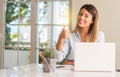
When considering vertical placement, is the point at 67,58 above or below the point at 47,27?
below

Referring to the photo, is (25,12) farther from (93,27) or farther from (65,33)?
(65,33)

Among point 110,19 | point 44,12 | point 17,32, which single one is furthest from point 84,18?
point 17,32

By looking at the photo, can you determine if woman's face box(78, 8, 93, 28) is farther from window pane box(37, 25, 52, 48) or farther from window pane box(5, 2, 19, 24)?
window pane box(5, 2, 19, 24)

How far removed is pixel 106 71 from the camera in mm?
2016

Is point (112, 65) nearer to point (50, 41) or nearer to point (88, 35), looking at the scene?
point (88, 35)

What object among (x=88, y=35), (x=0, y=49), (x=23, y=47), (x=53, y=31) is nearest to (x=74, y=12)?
(x=53, y=31)

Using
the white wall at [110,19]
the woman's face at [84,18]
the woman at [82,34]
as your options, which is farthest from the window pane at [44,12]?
the woman's face at [84,18]

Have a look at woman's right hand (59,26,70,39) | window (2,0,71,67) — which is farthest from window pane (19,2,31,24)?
woman's right hand (59,26,70,39)

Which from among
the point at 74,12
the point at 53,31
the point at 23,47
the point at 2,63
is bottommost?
the point at 2,63

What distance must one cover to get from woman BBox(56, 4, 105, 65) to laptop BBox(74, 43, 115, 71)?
12.9 inches

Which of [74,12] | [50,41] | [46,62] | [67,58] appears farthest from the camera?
[50,41]

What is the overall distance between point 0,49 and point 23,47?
1.46 feet

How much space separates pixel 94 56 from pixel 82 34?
577 millimetres

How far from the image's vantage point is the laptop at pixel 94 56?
200 cm
